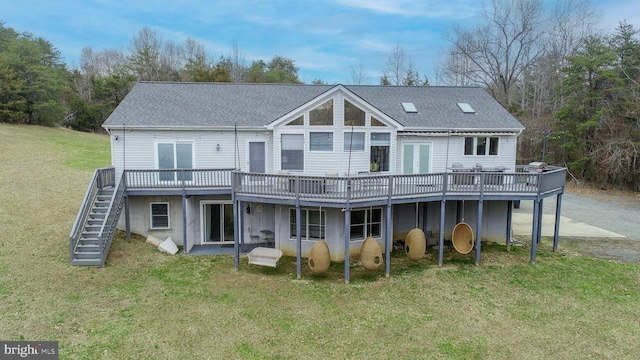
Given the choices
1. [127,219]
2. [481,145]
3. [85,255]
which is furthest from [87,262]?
[481,145]

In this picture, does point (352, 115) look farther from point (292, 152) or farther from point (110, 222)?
point (110, 222)

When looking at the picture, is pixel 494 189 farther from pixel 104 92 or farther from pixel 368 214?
pixel 104 92

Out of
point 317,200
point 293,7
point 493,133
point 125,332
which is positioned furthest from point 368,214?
point 293,7

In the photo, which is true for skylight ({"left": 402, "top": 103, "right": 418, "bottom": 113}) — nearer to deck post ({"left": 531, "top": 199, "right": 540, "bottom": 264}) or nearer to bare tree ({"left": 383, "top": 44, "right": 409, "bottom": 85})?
deck post ({"left": 531, "top": 199, "right": 540, "bottom": 264})

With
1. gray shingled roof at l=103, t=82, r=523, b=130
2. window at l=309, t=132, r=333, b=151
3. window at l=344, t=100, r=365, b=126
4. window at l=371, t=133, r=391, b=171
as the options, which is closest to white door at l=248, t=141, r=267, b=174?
gray shingled roof at l=103, t=82, r=523, b=130

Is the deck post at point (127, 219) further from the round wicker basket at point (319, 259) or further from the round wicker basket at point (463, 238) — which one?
the round wicker basket at point (463, 238)

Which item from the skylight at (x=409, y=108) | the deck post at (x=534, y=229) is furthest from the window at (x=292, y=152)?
the deck post at (x=534, y=229)
